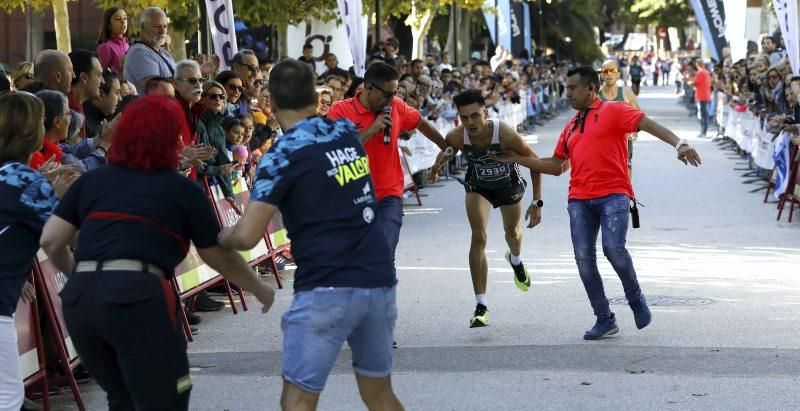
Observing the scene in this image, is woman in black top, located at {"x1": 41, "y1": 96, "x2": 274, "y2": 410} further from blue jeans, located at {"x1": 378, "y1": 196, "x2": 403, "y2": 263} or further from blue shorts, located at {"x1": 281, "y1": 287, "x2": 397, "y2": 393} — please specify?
blue jeans, located at {"x1": 378, "y1": 196, "x2": 403, "y2": 263}

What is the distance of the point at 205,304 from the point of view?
11.4 metres

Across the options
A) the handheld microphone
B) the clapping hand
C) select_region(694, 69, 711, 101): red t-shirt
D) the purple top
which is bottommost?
select_region(694, 69, 711, 101): red t-shirt

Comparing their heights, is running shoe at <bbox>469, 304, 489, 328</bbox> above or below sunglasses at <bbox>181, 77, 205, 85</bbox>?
below

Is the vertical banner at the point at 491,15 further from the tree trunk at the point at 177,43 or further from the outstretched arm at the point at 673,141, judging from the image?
the outstretched arm at the point at 673,141

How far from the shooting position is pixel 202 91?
37.7 feet

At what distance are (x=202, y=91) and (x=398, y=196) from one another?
2.77 m

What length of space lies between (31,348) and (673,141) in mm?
4010

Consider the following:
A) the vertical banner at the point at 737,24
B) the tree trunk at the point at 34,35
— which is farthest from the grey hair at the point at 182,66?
the tree trunk at the point at 34,35

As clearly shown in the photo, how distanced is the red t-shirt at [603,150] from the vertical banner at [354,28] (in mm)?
9344

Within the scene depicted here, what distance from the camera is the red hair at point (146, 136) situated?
5.13m

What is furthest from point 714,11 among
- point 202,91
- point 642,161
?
point 202,91

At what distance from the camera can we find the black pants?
16.7 feet

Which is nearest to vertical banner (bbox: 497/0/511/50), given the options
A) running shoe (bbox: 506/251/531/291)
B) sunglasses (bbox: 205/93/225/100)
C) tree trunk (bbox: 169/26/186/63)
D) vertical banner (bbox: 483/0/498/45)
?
vertical banner (bbox: 483/0/498/45)

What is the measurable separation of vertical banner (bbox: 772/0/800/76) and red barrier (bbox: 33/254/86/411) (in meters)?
12.8
